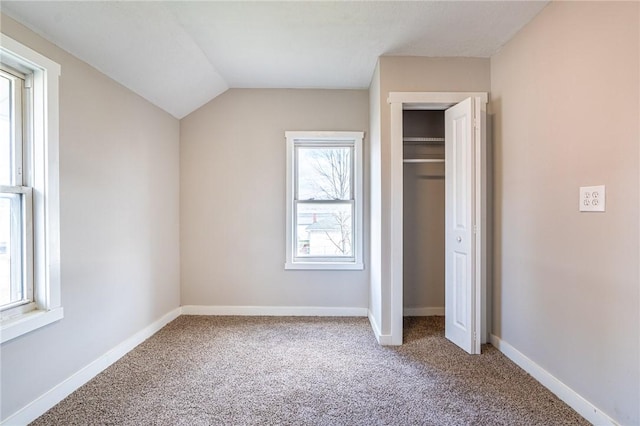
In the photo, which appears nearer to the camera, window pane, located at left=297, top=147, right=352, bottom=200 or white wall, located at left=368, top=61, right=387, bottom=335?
white wall, located at left=368, top=61, right=387, bottom=335

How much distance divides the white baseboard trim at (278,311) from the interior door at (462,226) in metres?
1.10

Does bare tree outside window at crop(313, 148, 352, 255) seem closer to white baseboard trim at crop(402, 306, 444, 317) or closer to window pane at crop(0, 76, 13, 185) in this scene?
white baseboard trim at crop(402, 306, 444, 317)

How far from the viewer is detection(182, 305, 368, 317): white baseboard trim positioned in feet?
12.0

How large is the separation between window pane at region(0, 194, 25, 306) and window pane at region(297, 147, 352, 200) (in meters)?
2.40

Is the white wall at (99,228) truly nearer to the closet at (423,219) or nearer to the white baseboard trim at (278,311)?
the white baseboard trim at (278,311)

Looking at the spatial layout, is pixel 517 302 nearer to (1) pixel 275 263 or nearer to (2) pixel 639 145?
(2) pixel 639 145

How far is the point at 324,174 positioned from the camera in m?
3.74

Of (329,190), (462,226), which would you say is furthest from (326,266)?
(462,226)

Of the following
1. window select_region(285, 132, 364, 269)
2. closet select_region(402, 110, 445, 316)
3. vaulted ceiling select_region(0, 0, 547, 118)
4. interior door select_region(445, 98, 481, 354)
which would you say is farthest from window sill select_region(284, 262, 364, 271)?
vaulted ceiling select_region(0, 0, 547, 118)

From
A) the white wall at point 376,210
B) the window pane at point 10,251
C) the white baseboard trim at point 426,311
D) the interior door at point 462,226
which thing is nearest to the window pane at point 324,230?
the white wall at point 376,210

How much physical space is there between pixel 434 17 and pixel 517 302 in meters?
2.21

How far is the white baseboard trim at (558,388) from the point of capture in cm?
176

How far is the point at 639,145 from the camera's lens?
155 cm

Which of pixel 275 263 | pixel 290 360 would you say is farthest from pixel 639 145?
pixel 275 263
